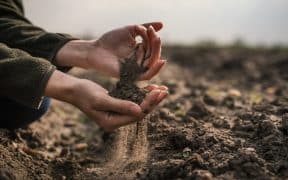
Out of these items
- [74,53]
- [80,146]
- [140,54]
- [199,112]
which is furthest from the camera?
[80,146]

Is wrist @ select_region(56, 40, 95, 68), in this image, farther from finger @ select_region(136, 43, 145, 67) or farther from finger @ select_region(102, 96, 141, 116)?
finger @ select_region(102, 96, 141, 116)

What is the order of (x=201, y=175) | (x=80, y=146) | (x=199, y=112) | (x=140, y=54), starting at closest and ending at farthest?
(x=201, y=175) < (x=140, y=54) < (x=199, y=112) < (x=80, y=146)

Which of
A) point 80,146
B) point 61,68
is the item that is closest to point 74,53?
point 61,68

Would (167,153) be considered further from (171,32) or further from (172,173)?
(171,32)

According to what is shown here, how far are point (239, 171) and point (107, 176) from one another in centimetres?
67

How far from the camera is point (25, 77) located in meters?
2.52

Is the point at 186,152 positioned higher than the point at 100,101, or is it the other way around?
the point at 100,101

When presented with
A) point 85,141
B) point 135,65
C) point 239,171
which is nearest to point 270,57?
point 85,141

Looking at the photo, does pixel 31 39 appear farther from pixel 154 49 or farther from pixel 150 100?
pixel 150 100

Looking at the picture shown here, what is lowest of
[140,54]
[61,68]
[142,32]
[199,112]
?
[199,112]

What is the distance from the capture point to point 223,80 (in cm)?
596

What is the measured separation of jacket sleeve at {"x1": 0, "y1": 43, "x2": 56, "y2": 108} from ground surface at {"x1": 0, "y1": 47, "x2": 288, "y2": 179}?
0.34m

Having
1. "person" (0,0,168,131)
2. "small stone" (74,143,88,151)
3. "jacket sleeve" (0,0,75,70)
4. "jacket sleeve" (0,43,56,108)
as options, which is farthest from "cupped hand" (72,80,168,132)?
"small stone" (74,143,88,151)

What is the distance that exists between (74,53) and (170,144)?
777mm
